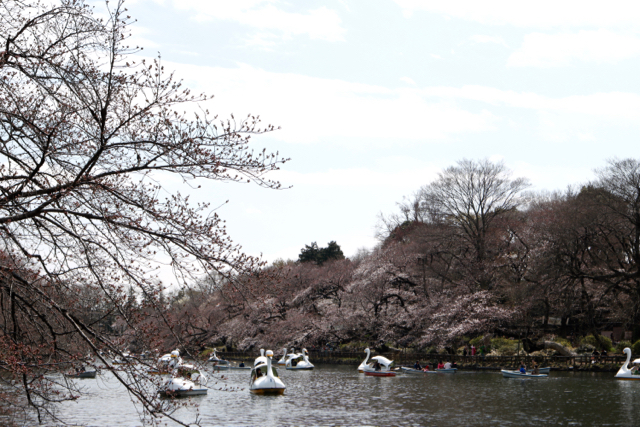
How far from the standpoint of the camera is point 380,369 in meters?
38.4

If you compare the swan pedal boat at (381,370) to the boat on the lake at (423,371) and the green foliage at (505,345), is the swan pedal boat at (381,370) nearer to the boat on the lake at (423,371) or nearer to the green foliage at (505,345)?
the boat on the lake at (423,371)

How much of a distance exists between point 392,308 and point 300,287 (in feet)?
37.8

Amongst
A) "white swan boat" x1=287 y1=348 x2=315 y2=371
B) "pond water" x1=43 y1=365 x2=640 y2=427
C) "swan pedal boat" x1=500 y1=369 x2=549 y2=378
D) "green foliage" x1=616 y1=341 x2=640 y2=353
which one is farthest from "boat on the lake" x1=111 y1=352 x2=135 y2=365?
"green foliage" x1=616 y1=341 x2=640 y2=353

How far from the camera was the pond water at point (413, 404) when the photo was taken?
20.5 metres

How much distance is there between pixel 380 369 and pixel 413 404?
1390cm

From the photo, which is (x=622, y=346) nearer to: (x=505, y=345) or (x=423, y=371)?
(x=505, y=345)

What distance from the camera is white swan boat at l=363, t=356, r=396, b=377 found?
37.9m

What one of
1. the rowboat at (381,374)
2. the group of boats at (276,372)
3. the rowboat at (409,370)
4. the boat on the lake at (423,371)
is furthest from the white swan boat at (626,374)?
the rowboat at (381,374)

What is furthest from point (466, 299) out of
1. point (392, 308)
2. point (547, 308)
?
point (392, 308)

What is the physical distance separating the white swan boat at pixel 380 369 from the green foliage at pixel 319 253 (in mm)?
38489

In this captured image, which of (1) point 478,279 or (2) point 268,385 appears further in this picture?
(1) point 478,279

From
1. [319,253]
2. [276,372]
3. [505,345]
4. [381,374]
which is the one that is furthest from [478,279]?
[319,253]

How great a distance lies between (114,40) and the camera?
779cm

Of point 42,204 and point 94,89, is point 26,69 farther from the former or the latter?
point 42,204
